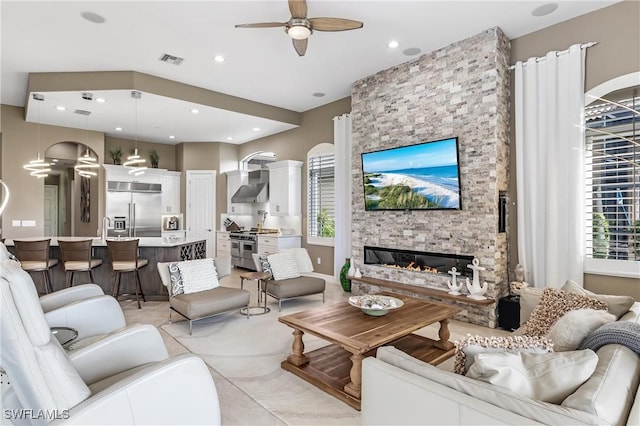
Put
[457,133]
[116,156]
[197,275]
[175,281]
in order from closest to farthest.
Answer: [175,281] → [197,275] → [457,133] → [116,156]

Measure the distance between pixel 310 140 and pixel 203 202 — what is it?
370 centimetres

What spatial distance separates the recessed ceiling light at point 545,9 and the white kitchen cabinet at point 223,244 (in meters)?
7.44

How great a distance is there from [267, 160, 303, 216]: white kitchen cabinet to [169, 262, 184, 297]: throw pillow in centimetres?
357

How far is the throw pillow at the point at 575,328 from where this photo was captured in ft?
6.35

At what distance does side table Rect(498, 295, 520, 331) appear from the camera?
4.02 meters

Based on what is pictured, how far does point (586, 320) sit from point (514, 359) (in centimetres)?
92

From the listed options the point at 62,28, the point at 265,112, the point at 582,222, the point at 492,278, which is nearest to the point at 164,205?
the point at 265,112

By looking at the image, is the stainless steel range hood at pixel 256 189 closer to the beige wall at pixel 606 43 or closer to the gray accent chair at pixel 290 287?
the gray accent chair at pixel 290 287

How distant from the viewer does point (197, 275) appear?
14.3ft

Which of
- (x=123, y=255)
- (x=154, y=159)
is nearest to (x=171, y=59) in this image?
(x=123, y=255)

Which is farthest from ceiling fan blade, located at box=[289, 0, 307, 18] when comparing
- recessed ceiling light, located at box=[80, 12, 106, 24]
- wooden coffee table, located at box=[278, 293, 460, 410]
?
wooden coffee table, located at box=[278, 293, 460, 410]

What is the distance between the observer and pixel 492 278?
421cm

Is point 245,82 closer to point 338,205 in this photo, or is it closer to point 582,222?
point 338,205

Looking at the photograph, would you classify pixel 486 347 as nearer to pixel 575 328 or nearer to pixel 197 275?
pixel 575 328
